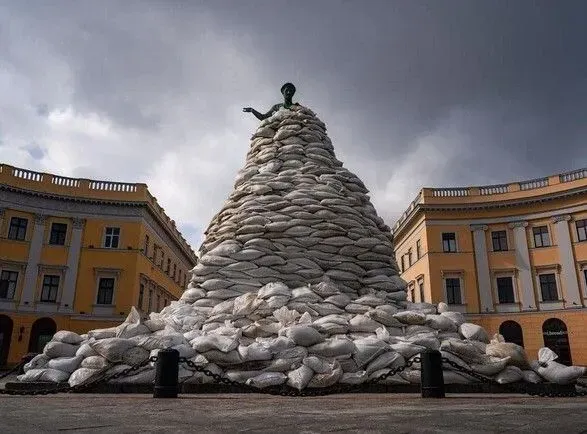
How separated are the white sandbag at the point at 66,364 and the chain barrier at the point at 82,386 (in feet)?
0.80

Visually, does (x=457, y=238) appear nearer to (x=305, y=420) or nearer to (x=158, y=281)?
(x=158, y=281)

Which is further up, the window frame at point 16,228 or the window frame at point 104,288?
the window frame at point 16,228

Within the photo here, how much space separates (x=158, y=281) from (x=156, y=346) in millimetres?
24499

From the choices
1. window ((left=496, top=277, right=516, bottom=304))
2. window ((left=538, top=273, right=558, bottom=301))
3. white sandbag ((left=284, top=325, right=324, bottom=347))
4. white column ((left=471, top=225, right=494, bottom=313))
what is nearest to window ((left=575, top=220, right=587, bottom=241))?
window ((left=538, top=273, right=558, bottom=301))

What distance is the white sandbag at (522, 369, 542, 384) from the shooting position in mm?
6000

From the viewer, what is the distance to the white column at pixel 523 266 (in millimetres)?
25281

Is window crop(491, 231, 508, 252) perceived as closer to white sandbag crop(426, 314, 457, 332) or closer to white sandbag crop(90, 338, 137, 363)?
white sandbag crop(426, 314, 457, 332)

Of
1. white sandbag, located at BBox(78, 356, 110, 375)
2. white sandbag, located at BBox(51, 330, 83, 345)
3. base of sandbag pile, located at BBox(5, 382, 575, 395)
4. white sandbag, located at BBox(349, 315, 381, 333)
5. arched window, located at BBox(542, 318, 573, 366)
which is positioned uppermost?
arched window, located at BBox(542, 318, 573, 366)

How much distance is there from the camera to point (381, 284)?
321 inches

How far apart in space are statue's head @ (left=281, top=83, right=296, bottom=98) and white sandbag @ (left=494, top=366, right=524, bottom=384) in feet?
25.4

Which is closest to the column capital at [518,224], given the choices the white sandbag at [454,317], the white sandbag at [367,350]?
the white sandbag at [454,317]

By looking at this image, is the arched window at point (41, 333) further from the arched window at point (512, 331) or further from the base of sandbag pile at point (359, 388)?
the arched window at point (512, 331)

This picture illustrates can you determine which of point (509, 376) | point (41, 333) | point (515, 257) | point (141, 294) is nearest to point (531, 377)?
point (509, 376)

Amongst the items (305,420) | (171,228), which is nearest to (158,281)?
(171,228)
